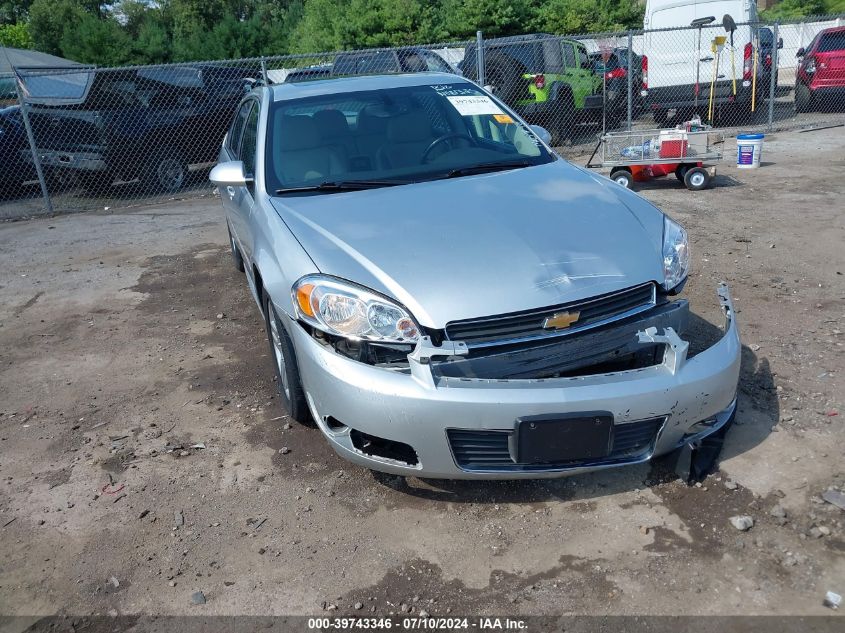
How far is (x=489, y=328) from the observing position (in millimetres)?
2951

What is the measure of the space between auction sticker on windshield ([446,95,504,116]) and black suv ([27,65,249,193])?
749cm

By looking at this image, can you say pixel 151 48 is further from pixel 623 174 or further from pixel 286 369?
pixel 286 369

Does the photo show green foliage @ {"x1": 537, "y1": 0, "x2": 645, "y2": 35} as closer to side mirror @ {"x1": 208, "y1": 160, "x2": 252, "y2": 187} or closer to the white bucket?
the white bucket

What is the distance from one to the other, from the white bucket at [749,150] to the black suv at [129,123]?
Answer: 729cm

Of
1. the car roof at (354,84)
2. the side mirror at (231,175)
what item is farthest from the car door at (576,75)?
the side mirror at (231,175)

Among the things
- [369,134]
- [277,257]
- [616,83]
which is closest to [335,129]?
[369,134]

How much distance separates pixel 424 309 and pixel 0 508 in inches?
84.7

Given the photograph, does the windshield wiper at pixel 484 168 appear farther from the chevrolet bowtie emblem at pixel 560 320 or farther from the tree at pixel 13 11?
the tree at pixel 13 11

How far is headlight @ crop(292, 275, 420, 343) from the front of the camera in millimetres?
2973

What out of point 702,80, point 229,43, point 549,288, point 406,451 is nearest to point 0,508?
point 406,451

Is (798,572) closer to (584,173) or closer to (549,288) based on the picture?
(549,288)

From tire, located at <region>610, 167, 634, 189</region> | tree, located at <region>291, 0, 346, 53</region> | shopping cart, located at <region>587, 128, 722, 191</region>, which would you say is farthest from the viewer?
tree, located at <region>291, 0, 346, 53</region>

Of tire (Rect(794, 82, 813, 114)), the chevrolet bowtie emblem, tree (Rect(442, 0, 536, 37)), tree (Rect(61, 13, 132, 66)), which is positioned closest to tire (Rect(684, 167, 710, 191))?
the chevrolet bowtie emblem

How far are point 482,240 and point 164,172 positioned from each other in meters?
9.28
